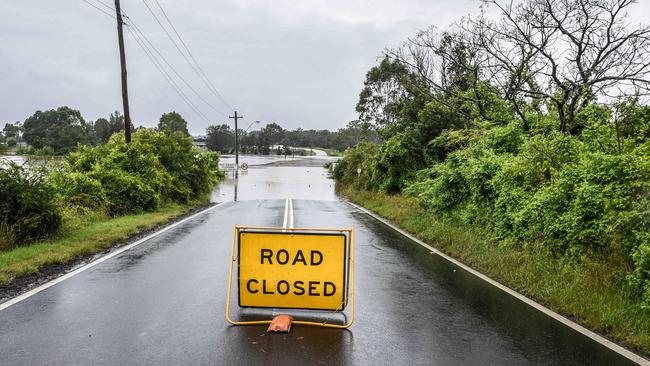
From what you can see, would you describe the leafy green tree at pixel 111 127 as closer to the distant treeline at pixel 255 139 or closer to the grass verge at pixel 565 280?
the distant treeline at pixel 255 139

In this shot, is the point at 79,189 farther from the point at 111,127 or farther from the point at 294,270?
the point at 111,127

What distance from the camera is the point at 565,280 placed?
293 inches

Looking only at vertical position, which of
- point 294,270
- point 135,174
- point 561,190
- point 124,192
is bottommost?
point 124,192

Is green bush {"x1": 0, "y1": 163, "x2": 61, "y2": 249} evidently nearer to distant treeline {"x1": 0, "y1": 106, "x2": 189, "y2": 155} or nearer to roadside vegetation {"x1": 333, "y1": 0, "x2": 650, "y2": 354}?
roadside vegetation {"x1": 333, "y1": 0, "x2": 650, "y2": 354}

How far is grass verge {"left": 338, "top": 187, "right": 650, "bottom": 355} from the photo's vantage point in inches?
227

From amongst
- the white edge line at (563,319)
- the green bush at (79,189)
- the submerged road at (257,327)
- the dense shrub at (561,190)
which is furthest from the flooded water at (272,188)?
the submerged road at (257,327)

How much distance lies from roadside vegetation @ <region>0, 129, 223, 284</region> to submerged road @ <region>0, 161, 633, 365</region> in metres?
2.14

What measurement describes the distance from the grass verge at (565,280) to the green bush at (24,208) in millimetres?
9072

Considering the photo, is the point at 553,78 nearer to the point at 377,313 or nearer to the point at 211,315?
the point at 377,313

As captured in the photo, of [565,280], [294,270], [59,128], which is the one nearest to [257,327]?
[294,270]

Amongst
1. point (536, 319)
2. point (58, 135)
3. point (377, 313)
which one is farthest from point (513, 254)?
point (58, 135)

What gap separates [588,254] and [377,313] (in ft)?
13.1

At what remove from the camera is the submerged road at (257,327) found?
15.4 ft

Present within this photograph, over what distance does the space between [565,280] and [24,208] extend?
10753mm
